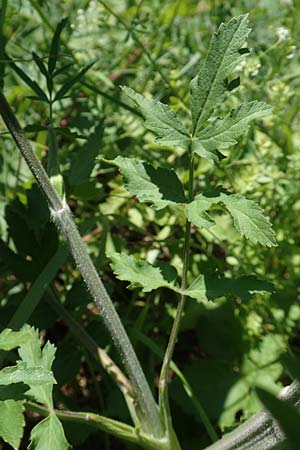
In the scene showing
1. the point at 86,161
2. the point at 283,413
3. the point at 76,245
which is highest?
the point at 86,161

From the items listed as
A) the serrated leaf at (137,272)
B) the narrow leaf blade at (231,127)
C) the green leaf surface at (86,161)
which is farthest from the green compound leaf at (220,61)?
the green leaf surface at (86,161)

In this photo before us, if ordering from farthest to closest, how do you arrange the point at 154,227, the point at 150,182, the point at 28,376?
the point at 154,227
the point at 150,182
the point at 28,376

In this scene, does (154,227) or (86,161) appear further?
(154,227)

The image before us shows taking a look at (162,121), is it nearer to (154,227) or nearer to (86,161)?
(86,161)

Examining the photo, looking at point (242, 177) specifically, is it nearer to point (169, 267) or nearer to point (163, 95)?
point (163, 95)

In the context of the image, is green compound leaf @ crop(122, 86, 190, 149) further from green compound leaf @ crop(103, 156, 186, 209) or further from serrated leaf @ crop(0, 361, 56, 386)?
serrated leaf @ crop(0, 361, 56, 386)

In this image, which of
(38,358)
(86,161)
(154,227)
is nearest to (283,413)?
(38,358)

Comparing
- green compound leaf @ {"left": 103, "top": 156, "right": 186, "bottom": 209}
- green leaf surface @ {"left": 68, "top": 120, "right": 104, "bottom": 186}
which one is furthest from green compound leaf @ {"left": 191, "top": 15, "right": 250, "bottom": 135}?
green leaf surface @ {"left": 68, "top": 120, "right": 104, "bottom": 186}
